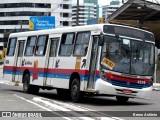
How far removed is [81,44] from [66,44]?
134 cm

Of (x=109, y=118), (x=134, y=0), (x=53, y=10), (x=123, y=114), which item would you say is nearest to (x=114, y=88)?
(x=123, y=114)

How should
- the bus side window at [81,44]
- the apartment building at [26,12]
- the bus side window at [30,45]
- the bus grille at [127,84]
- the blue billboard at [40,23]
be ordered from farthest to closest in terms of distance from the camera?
the apartment building at [26,12] → the blue billboard at [40,23] → the bus side window at [30,45] → the bus side window at [81,44] → the bus grille at [127,84]

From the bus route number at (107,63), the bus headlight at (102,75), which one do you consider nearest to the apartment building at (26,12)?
the bus route number at (107,63)

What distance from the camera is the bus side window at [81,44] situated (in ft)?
58.1

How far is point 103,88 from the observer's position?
16.6m

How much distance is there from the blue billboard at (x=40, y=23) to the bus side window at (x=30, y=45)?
3289 cm

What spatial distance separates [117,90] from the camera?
55.3ft

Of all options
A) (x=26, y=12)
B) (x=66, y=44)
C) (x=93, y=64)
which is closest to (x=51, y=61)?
(x=66, y=44)

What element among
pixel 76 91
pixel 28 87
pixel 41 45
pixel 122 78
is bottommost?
pixel 28 87

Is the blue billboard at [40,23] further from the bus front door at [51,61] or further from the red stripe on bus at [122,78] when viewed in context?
the red stripe on bus at [122,78]

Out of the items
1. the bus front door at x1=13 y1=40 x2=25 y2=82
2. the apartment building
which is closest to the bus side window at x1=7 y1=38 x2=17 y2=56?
the bus front door at x1=13 y1=40 x2=25 y2=82

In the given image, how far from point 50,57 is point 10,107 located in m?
5.42

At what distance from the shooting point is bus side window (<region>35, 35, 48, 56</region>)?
2142 centimetres

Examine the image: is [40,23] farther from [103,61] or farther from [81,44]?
[103,61]
